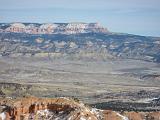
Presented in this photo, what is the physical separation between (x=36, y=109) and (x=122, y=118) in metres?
17.2

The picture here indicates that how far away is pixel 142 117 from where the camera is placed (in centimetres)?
10906

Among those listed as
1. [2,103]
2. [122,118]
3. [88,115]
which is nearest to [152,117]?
[122,118]

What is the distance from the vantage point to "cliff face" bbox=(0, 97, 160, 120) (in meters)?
90.6

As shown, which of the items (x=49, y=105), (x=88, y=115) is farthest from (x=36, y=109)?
(x=88, y=115)

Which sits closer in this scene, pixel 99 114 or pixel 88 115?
pixel 88 115

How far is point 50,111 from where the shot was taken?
309ft

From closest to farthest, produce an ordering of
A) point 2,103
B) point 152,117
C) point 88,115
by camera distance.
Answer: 1. point 88,115
2. point 2,103
3. point 152,117

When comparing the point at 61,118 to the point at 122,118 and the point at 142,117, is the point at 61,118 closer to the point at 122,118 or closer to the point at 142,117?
the point at 122,118

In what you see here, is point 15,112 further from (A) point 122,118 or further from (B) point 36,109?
(A) point 122,118

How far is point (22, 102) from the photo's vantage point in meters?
97.5

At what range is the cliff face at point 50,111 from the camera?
3568 inches

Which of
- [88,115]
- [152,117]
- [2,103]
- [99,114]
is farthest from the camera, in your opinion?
[152,117]

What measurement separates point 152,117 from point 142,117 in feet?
11.5

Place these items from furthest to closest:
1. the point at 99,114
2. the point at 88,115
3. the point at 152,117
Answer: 1. the point at 152,117
2. the point at 99,114
3. the point at 88,115
